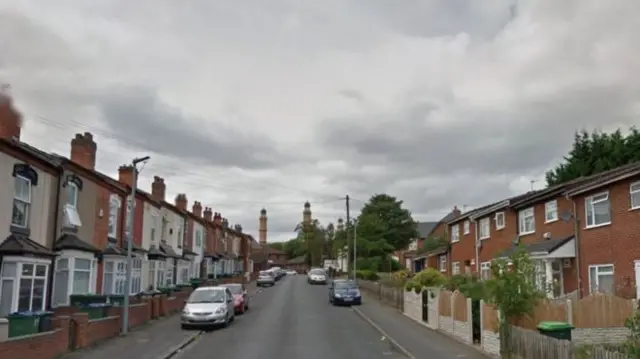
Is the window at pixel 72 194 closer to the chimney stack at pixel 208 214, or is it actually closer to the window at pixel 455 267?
the window at pixel 455 267

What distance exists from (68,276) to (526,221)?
71.3 feet

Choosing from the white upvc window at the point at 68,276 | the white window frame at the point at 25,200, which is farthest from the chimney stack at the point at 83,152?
the white window frame at the point at 25,200

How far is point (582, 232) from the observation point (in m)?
25.0

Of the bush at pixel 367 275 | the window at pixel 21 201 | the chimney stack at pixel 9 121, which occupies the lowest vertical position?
the bush at pixel 367 275

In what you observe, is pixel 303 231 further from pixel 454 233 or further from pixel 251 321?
pixel 251 321

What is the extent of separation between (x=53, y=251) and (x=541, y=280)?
57.4 feet

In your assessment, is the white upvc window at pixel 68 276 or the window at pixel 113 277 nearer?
the white upvc window at pixel 68 276

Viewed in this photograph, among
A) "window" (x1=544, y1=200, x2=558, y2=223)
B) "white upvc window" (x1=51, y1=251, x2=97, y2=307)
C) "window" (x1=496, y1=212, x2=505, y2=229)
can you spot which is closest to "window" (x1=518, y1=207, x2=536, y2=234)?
"window" (x1=544, y1=200, x2=558, y2=223)

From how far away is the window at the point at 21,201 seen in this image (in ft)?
68.0

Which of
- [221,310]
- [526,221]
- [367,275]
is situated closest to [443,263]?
[367,275]

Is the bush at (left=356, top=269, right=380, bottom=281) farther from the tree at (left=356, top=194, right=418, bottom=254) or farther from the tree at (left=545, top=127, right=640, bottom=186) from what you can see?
the tree at (left=545, top=127, right=640, bottom=186)

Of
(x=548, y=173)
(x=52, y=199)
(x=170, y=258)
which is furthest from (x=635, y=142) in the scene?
(x=52, y=199)

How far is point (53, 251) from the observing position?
2328 centimetres

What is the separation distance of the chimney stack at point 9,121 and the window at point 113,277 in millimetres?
9012
